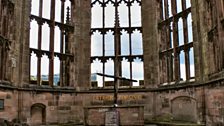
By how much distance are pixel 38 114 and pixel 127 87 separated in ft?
17.8

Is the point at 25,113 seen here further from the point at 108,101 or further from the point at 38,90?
the point at 108,101

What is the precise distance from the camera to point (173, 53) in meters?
16.7

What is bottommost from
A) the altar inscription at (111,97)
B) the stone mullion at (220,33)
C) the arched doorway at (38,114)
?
the arched doorway at (38,114)

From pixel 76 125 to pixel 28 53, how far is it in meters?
4.60

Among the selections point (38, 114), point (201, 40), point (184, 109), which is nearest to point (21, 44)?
point (38, 114)

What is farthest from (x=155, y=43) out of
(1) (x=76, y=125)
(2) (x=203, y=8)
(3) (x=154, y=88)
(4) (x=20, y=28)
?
(4) (x=20, y=28)

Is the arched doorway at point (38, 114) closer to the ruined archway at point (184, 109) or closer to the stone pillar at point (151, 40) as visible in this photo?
the stone pillar at point (151, 40)

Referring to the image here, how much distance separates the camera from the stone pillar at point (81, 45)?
58.1 ft

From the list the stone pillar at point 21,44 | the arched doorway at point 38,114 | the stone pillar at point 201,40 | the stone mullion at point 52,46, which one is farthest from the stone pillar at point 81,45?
the stone pillar at point 201,40

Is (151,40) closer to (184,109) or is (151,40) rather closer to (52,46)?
(184,109)

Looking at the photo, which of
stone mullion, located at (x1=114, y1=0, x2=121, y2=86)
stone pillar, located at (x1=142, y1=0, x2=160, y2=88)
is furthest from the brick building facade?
stone mullion, located at (x1=114, y1=0, x2=121, y2=86)

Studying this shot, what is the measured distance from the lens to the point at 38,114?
1593 cm

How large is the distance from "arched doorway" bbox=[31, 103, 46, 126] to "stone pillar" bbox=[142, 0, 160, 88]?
6152 millimetres

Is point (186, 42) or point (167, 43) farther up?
point (167, 43)
